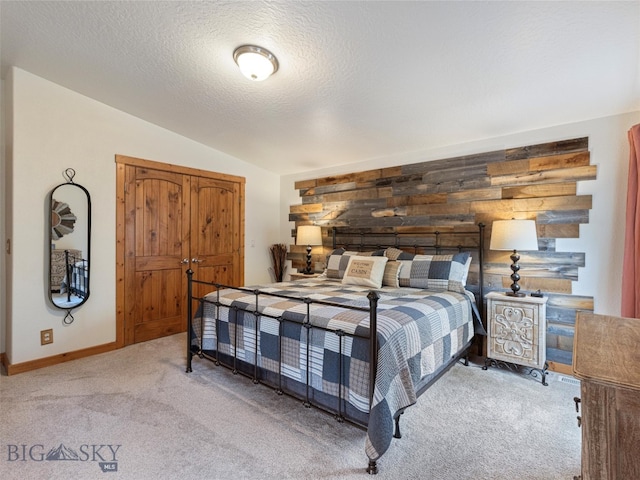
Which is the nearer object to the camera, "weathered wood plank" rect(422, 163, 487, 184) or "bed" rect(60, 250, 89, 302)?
"bed" rect(60, 250, 89, 302)

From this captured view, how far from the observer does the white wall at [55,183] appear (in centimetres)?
282

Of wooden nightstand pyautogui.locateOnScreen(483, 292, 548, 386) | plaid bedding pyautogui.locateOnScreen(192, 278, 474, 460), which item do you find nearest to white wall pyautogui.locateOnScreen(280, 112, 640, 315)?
wooden nightstand pyautogui.locateOnScreen(483, 292, 548, 386)

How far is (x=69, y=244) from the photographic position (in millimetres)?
3094

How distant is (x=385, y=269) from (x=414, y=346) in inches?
56.6

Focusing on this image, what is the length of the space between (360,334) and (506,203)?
2.34 m

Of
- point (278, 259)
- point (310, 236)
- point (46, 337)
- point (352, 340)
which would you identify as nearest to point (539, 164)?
point (352, 340)

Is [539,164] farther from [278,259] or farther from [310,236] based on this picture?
[278,259]

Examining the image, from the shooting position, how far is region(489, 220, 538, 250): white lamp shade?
106 inches

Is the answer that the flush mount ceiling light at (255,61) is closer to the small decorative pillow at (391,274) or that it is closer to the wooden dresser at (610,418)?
the small decorative pillow at (391,274)

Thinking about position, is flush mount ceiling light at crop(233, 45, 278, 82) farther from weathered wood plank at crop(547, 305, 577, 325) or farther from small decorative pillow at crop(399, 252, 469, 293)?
weathered wood plank at crop(547, 305, 577, 325)

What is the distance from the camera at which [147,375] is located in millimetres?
2736

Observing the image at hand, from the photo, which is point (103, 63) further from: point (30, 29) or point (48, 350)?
point (48, 350)

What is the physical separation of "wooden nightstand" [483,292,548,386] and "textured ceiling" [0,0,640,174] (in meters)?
1.66

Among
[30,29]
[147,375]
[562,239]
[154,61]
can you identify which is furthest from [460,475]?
[30,29]
